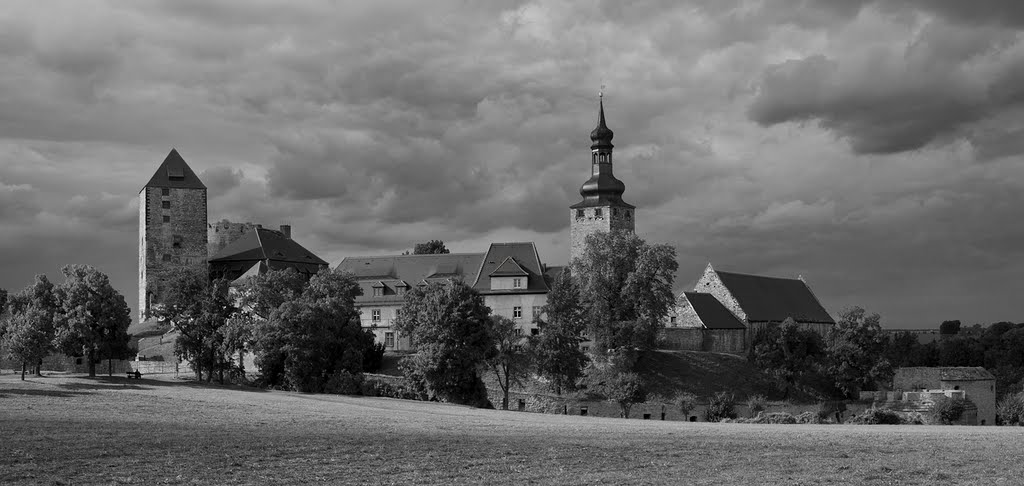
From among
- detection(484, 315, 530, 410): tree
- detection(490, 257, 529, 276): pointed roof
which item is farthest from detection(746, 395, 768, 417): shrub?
detection(490, 257, 529, 276): pointed roof

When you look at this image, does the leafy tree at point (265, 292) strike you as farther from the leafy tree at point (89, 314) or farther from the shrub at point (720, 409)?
the shrub at point (720, 409)

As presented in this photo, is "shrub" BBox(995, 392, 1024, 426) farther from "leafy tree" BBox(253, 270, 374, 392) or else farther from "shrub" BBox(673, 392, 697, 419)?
"leafy tree" BBox(253, 270, 374, 392)

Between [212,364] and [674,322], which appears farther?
[674,322]

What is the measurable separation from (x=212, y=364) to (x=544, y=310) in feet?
71.8

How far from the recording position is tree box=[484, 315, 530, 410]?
221 ft

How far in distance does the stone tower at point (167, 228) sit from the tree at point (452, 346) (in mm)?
44004

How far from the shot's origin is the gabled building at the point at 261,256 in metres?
100

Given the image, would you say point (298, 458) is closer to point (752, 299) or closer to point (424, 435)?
point (424, 435)

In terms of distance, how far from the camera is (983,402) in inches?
2793

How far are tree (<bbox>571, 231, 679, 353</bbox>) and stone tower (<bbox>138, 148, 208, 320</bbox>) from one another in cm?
4285

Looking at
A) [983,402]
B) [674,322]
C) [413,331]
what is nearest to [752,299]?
[674,322]

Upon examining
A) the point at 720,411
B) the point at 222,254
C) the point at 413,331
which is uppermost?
the point at 222,254

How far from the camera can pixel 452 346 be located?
206 ft

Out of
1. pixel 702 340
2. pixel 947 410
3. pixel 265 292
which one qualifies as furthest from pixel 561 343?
pixel 947 410
